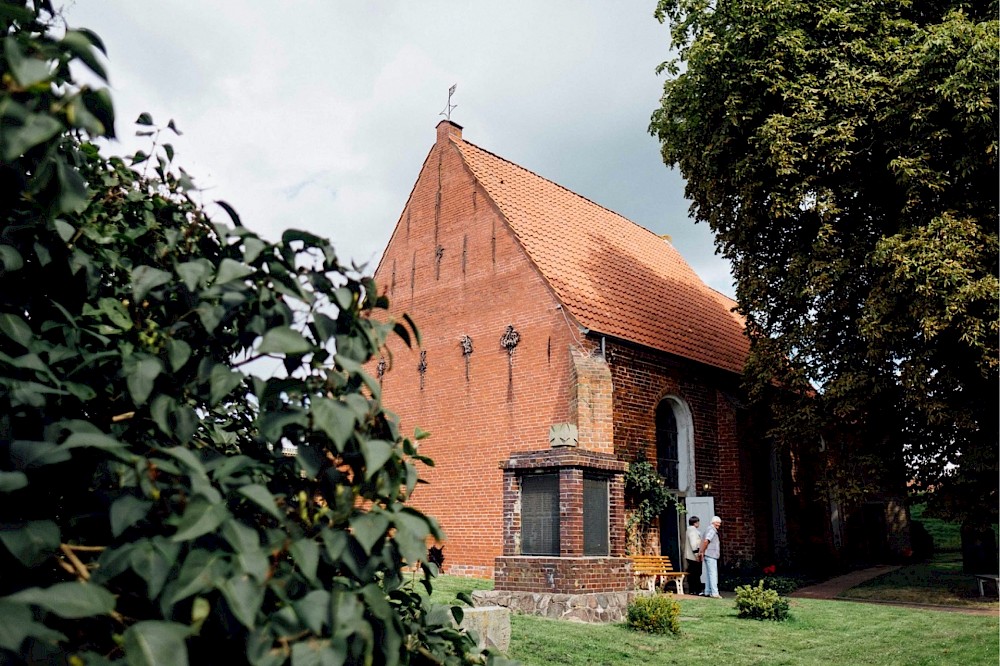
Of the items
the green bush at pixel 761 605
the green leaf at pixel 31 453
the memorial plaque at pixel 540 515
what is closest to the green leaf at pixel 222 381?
the green leaf at pixel 31 453

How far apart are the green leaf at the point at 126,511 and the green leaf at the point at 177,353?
29cm

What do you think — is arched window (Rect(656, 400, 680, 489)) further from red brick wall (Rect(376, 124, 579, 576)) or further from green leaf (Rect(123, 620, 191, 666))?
green leaf (Rect(123, 620, 191, 666))

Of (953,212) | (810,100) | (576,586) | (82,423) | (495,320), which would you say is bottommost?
(576,586)

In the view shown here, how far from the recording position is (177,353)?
5.48 ft

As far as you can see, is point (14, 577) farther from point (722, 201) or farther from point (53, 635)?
point (722, 201)

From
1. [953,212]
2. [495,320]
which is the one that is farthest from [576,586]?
[953,212]

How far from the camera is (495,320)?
17.4 metres

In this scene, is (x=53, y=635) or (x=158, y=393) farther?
(x=158, y=393)

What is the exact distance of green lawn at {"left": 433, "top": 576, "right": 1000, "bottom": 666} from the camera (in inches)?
339

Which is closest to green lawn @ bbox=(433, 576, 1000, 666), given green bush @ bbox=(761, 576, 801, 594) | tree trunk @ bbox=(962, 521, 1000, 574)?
green bush @ bbox=(761, 576, 801, 594)

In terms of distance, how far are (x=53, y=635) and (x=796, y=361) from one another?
16191mm

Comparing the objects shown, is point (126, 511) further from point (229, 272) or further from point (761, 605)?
point (761, 605)

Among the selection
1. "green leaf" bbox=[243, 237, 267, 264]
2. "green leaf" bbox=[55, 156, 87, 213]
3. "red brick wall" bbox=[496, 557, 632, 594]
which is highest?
"green leaf" bbox=[55, 156, 87, 213]

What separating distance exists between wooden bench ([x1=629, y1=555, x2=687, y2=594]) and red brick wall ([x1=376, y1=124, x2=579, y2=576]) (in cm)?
298
